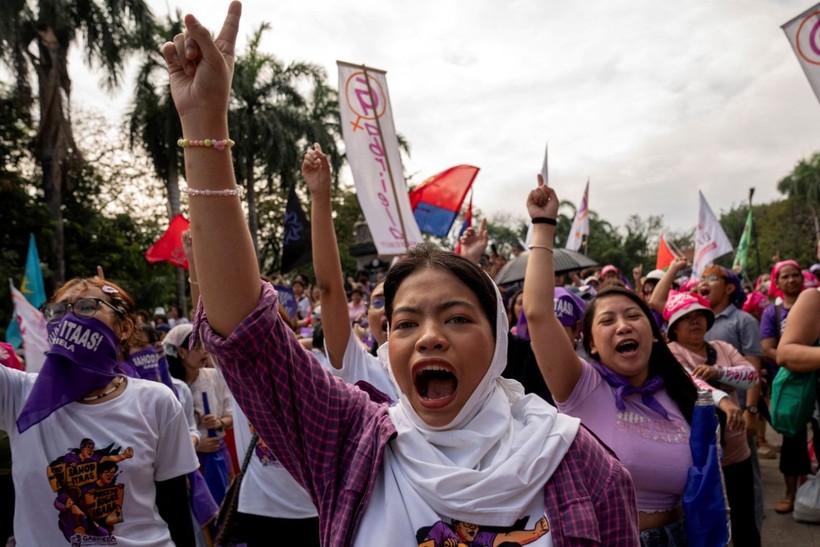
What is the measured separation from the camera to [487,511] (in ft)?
4.48

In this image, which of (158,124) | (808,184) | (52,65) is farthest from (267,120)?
(808,184)

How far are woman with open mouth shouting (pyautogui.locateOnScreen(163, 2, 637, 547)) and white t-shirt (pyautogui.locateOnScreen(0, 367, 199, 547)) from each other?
1198mm

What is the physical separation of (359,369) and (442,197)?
479cm

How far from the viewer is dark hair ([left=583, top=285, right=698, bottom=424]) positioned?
2.56m

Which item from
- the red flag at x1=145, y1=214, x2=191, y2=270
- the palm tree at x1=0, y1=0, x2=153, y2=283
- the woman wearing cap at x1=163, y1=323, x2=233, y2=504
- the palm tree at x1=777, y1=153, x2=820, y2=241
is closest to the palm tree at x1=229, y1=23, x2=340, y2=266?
the palm tree at x1=0, y1=0, x2=153, y2=283

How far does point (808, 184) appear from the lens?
2063 inches

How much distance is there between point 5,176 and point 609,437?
1938 centimetres

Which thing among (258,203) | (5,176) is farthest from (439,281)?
(258,203)

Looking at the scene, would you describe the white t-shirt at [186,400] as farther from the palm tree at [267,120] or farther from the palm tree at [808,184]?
the palm tree at [808,184]

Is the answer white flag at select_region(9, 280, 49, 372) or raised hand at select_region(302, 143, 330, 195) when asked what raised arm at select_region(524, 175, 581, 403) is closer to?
raised hand at select_region(302, 143, 330, 195)

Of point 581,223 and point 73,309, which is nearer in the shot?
point 73,309

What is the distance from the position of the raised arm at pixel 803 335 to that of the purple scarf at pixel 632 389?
183cm

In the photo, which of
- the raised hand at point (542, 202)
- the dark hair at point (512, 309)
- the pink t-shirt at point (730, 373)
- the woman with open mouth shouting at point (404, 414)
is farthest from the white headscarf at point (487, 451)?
the dark hair at point (512, 309)

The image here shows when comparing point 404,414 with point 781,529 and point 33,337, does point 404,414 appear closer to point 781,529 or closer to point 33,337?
point 33,337
